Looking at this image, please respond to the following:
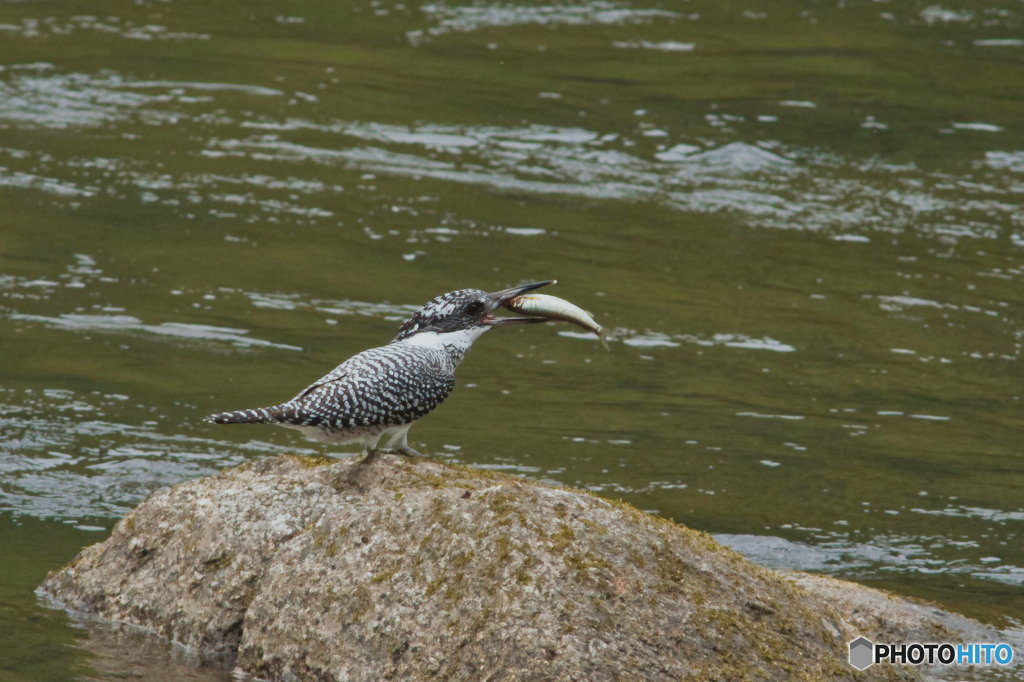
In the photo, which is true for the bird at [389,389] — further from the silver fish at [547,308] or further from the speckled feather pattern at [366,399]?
the silver fish at [547,308]

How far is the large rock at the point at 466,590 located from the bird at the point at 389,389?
0.92 ft

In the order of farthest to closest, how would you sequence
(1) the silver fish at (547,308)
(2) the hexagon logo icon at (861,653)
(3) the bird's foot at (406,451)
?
(1) the silver fish at (547,308)
(3) the bird's foot at (406,451)
(2) the hexagon logo icon at (861,653)

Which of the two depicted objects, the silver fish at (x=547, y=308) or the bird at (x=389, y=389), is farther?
the silver fish at (x=547, y=308)

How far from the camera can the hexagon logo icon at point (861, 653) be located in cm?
598

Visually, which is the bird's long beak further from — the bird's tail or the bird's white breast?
the bird's tail

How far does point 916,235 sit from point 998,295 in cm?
213

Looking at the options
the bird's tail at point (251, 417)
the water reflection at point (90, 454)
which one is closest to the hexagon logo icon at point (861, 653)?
the bird's tail at point (251, 417)

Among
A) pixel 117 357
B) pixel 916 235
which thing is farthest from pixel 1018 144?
→ pixel 117 357

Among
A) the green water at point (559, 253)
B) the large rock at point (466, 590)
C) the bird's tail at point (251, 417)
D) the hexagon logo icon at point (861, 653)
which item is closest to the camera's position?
the large rock at point (466, 590)

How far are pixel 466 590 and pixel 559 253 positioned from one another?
9.93 m

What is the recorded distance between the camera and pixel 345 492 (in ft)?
21.2

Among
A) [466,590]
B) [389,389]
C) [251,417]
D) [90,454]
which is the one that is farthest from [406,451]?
[90,454]

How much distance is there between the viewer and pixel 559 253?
1533 cm

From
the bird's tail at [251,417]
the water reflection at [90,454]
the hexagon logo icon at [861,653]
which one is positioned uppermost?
the bird's tail at [251,417]
